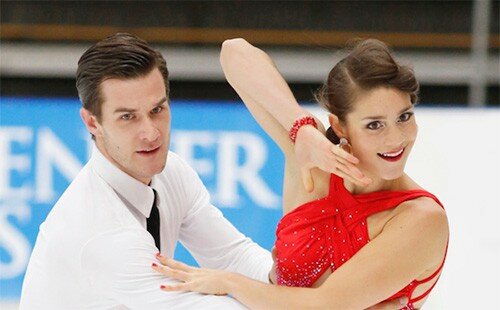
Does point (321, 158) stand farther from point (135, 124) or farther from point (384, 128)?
point (135, 124)

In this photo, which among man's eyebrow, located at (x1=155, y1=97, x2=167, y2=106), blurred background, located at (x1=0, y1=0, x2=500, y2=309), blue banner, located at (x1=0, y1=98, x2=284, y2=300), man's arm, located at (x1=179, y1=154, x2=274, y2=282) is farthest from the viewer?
blue banner, located at (x1=0, y1=98, x2=284, y2=300)

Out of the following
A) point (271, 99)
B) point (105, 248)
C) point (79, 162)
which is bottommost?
point (105, 248)

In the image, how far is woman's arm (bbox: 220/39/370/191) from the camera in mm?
2346

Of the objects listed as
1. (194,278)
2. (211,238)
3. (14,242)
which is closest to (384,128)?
(194,278)

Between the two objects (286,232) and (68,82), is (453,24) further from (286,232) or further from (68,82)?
(286,232)

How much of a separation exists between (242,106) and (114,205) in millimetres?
2333

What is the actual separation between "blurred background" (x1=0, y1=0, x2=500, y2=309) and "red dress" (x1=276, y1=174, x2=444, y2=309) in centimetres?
122

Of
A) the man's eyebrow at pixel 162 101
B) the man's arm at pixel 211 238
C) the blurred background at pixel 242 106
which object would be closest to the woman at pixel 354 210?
the man's eyebrow at pixel 162 101

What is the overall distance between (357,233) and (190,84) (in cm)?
410

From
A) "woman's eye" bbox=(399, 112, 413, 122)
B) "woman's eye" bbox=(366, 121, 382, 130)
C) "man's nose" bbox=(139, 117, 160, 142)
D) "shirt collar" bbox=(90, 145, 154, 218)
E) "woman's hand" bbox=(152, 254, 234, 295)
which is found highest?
"woman's eye" bbox=(399, 112, 413, 122)

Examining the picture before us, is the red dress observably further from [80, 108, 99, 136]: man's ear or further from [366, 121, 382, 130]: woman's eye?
[80, 108, 99, 136]: man's ear

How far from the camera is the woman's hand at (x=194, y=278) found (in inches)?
93.4

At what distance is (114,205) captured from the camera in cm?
249

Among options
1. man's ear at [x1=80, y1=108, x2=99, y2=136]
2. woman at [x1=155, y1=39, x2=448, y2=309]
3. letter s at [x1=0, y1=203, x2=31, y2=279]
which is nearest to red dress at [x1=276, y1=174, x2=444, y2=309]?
woman at [x1=155, y1=39, x2=448, y2=309]
